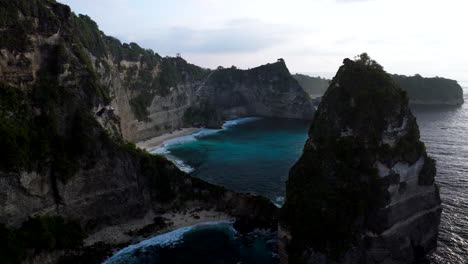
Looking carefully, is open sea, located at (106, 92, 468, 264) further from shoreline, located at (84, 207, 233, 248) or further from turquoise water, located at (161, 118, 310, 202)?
shoreline, located at (84, 207, 233, 248)

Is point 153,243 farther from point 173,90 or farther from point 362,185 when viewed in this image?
point 173,90

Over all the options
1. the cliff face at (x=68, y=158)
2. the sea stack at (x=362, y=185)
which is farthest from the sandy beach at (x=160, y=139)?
the sea stack at (x=362, y=185)

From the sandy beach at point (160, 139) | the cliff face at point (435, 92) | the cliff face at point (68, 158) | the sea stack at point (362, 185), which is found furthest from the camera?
the cliff face at point (435, 92)

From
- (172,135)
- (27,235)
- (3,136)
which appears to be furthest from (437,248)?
(172,135)

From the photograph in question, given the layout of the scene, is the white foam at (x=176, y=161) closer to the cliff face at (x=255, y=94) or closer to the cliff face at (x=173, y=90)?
the cliff face at (x=173, y=90)

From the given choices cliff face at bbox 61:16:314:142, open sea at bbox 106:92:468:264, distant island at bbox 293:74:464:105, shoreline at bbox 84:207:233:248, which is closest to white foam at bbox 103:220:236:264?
open sea at bbox 106:92:468:264

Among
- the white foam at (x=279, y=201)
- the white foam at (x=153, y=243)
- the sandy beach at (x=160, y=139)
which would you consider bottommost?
the white foam at (x=153, y=243)
